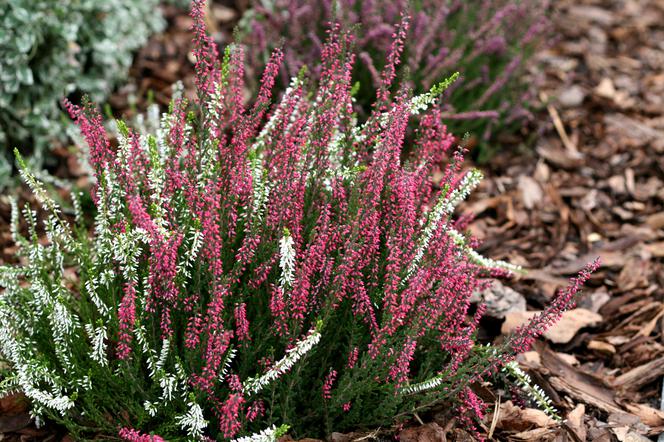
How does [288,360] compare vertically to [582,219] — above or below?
above

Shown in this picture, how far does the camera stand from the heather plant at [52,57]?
3668 mm

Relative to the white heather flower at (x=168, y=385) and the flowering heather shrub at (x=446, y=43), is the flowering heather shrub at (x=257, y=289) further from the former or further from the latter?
the flowering heather shrub at (x=446, y=43)

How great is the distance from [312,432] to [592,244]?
2175 millimetres

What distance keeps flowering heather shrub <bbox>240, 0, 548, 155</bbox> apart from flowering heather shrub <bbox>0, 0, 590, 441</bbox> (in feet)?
4.44

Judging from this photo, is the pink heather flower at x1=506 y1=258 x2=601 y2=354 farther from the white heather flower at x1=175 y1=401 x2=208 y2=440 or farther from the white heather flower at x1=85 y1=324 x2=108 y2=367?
the white heather flower at x1=85 y1=324 x2=108 y2=367

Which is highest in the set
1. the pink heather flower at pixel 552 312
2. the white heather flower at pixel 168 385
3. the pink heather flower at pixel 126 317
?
the pink heather flower at pixel 126 317

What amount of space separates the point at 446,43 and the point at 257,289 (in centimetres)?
230

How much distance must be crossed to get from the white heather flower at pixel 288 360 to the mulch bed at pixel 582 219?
0.40 m

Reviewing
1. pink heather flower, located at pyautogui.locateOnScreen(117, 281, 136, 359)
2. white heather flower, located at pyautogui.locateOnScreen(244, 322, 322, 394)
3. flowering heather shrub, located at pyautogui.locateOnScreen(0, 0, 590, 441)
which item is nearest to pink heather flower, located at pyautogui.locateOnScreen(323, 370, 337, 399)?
flowering heather shrub, located at pyautogui.locateOnScreen(0, 0, 590, 441)

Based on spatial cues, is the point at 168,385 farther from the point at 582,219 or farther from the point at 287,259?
the point at 582,219

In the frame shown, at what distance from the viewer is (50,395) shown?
2.12 m

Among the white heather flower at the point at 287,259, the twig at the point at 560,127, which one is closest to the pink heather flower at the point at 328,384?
the white heather flower at the point at 287,259

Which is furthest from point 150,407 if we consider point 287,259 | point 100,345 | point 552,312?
point 552,312

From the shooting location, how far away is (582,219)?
409 cm
